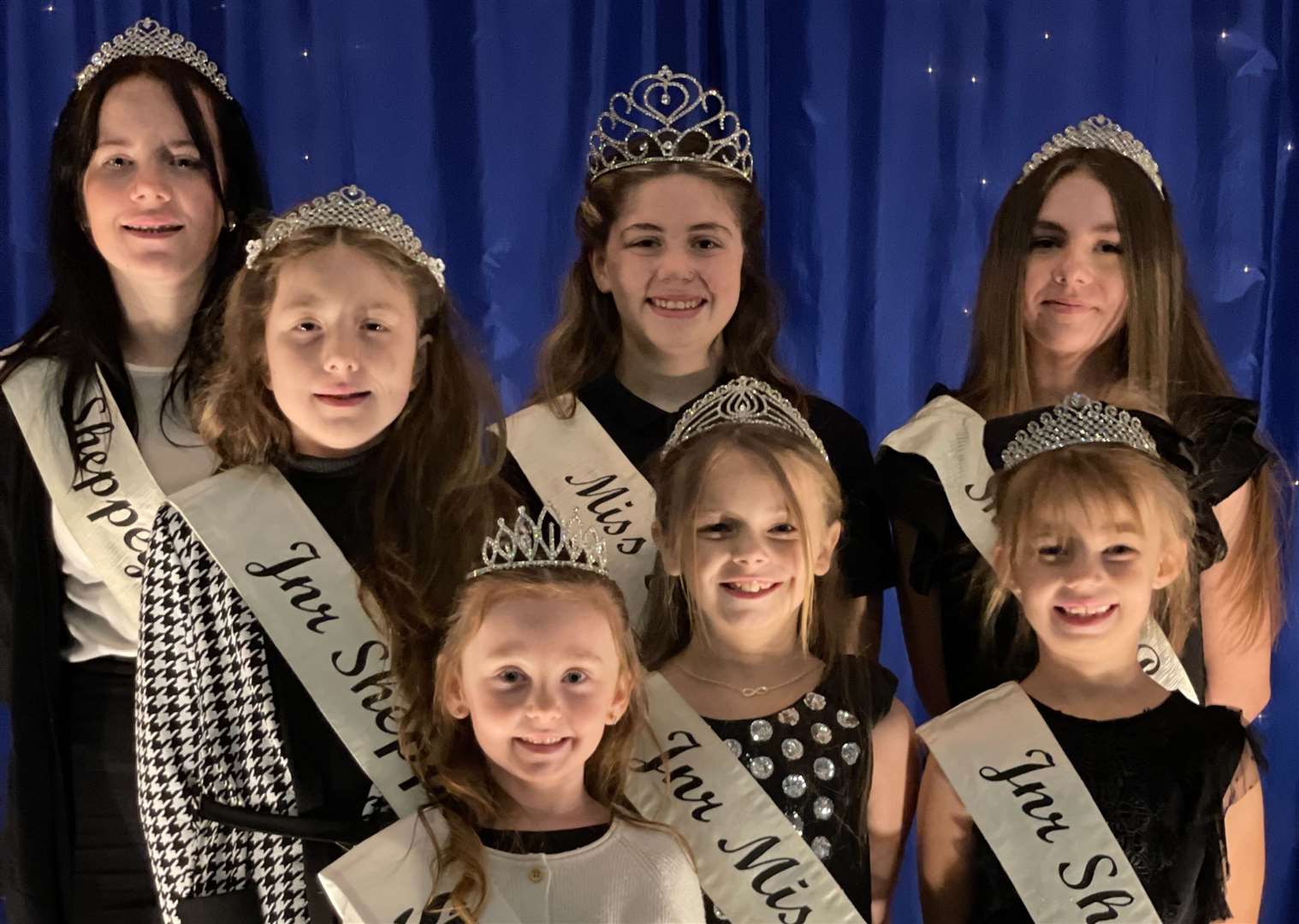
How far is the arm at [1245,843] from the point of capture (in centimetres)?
196

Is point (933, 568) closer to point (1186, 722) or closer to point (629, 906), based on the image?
point (1186, 722)

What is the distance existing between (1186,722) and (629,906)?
711 millimetres

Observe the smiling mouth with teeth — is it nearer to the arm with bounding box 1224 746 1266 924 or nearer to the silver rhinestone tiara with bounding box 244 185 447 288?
the silver rhinestone tiara with bounding box 244 185 447 288

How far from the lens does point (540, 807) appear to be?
6.01ft

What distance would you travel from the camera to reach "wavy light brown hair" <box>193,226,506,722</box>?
6.47 ft

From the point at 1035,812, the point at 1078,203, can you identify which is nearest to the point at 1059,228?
the point at 1078,203

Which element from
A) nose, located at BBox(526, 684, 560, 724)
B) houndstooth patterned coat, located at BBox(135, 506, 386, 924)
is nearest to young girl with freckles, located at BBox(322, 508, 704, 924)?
nose, located at BBox(526, 684, 560, 724)

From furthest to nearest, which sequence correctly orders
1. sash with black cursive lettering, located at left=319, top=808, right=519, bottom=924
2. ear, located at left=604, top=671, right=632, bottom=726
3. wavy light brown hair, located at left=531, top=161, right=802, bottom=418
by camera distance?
wavy light brown hair, located at left=531, top=161, right=802, bottom=418, ear, located at left=604, top=671, right=632, bottom=726, sash with black cursive lettering, located at left=319, top=808, right=519, bottom=924

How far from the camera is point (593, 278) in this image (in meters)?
2.49

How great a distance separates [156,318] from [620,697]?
901 mm

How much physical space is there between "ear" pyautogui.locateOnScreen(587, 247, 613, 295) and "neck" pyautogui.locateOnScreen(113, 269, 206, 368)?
577 millimetres

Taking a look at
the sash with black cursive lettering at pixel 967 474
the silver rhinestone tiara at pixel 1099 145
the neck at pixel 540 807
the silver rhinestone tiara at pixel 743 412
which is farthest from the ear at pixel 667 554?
the silver rhinestone tiara at pixel 1099 145

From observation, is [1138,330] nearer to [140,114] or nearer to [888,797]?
[888,797]

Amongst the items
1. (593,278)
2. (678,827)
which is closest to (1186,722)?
(678,827)
